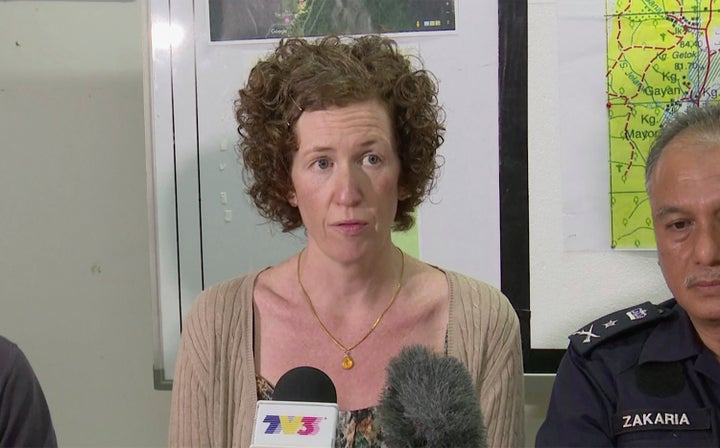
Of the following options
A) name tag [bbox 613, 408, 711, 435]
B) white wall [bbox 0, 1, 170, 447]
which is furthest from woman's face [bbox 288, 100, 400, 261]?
white wall [bbox 0, 1, 170, 447]

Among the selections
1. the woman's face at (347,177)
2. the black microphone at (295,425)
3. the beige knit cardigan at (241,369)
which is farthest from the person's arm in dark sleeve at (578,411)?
the black microphone at (295,425)

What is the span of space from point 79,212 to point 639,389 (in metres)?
1.28

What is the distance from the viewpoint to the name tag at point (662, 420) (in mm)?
1096

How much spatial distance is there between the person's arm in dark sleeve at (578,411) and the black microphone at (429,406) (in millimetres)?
581

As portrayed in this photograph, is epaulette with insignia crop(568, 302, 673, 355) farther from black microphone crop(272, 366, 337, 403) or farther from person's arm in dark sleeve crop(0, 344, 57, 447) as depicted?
person's arm in dark sleeve crop(0, 344, 57, 447)

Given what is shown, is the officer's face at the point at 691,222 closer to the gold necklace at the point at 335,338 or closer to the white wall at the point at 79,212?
the gold necklace at the point at 335,338

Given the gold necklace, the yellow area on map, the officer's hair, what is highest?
the yellow area on map

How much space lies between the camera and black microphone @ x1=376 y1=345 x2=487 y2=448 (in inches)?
22.4

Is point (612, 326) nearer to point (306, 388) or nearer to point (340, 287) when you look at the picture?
point (340, 287)

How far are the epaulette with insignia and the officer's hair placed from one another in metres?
0.22

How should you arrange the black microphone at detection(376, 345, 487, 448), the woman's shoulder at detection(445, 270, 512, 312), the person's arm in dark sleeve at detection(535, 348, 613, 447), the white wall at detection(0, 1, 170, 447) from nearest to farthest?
the black microphone at detection(376, 345, 487, 448) → the person's arm in dark sleeve at detection(535, 348, 613, 447) → the woman's shoulder at detection(445, 270, 512, 312) → the white wall at detection(0, 1, 170, 447)

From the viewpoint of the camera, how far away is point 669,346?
1.16 metres

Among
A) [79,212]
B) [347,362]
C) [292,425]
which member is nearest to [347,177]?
[347,362]

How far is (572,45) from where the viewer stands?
5.20ft
